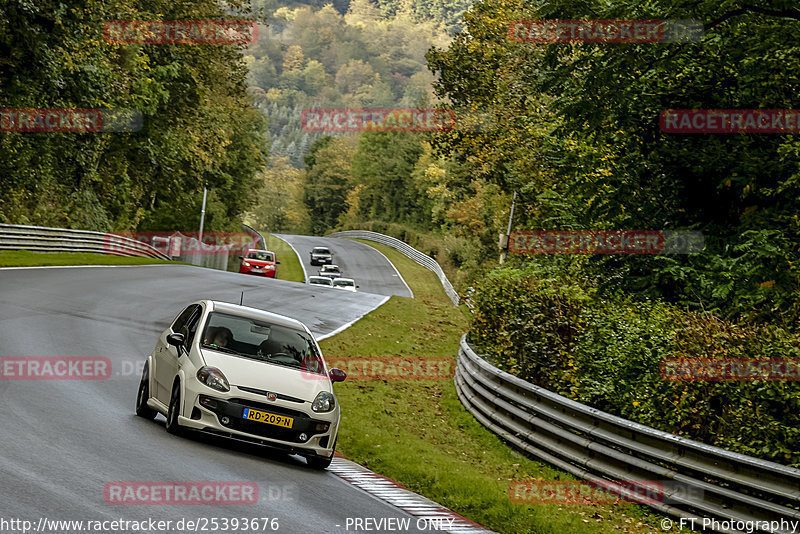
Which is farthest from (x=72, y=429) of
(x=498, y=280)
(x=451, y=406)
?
(x=498, y=280)

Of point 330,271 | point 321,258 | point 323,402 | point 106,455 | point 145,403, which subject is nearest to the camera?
point 106,455

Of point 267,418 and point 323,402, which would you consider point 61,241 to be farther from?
point 267,418

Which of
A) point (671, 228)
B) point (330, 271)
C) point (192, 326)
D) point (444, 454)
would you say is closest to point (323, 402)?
point (192, 326)

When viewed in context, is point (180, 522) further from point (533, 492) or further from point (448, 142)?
point (448, 142)

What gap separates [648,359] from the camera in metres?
10.9

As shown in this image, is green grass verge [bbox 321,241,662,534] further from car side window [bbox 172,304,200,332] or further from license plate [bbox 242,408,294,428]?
car side window [bbox 172,304,200,332]

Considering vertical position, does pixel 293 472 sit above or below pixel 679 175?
below

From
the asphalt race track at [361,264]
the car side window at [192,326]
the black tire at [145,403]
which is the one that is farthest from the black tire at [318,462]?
the asphalt race track at [361,264]

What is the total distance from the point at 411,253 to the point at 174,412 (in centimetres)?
7383

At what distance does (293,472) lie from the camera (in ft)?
32.2

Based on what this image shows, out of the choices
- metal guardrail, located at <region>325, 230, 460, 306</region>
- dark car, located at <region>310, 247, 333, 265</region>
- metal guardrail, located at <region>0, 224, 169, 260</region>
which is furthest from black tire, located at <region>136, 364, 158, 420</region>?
dark car, located at <region>310, 247, 333, 265</region>

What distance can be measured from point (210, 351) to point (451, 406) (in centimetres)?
768

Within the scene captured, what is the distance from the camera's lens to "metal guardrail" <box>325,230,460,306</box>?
56250 mm

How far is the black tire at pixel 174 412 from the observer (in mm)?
10055
